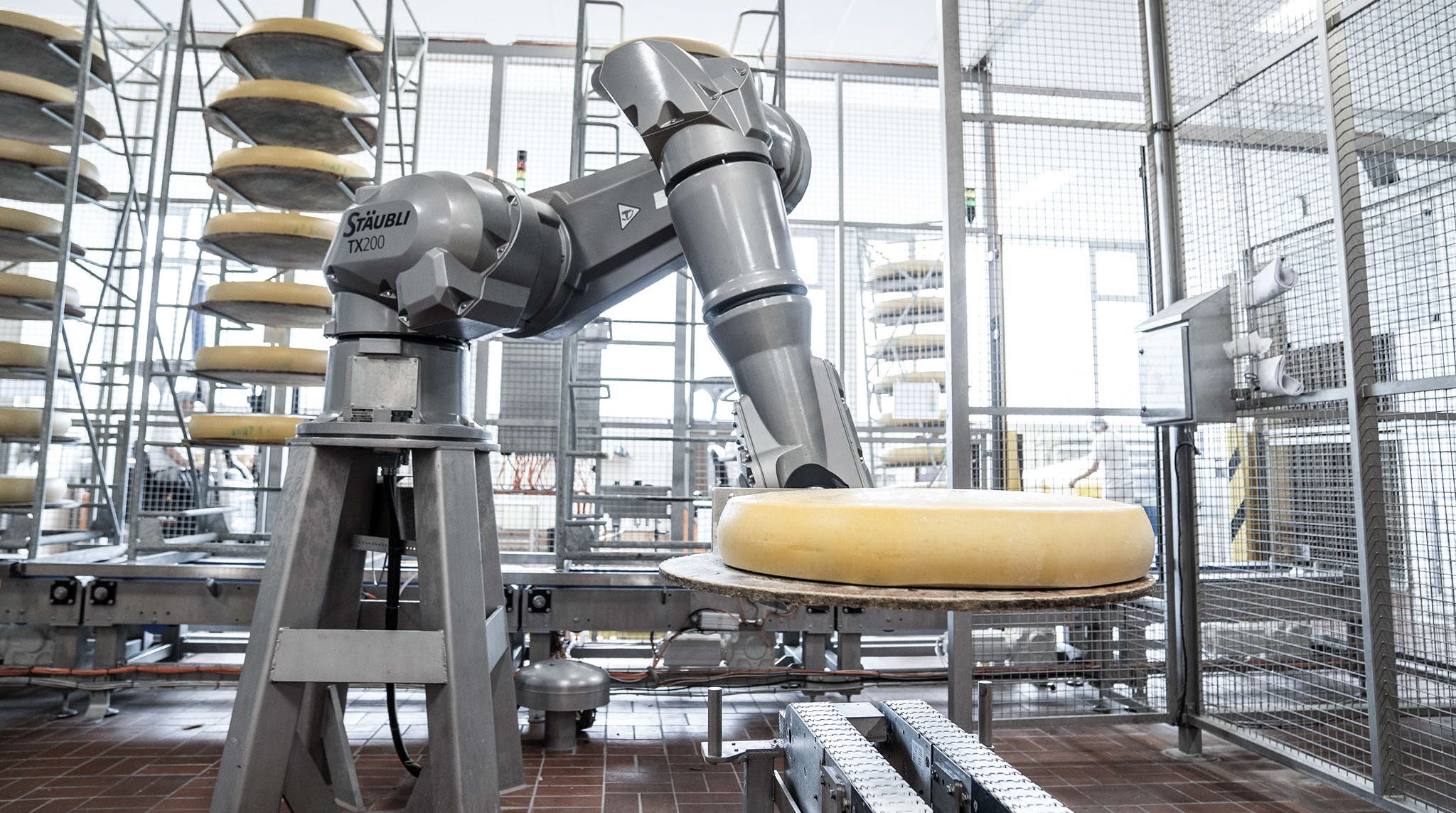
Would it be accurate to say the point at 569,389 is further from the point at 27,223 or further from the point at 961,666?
the point at 27,223

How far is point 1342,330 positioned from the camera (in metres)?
2.59

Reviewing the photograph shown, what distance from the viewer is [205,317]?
568 centimetres

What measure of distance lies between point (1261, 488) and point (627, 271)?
2785 mm

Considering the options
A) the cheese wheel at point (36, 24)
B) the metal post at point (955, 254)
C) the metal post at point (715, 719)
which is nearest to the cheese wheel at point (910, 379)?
the metal post at point (955, 254)

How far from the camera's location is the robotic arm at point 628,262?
1139 mm

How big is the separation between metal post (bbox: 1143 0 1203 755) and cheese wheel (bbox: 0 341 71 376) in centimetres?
484

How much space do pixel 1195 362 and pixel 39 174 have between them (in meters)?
5.02

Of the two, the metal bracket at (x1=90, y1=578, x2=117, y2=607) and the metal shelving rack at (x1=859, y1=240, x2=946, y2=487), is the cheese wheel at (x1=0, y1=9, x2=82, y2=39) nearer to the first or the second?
the metal bracket at (x1=90, y1=578, x2=117, y2=607)

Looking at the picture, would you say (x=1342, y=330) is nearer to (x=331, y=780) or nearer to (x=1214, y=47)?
(x=1214, y=47)

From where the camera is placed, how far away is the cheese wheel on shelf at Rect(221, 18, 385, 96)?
3.22 metres

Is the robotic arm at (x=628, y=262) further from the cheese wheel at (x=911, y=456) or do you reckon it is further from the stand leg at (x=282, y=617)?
the cheese wheel at (x=911, y=456)

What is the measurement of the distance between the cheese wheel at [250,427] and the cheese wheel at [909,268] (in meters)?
4.77

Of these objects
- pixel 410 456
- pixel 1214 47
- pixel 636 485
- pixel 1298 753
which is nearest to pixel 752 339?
pixel 410 456

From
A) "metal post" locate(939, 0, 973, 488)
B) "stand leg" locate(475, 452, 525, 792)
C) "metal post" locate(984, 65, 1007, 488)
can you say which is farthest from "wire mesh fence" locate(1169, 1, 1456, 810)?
"stand leg" locate(475, 452, 525, 792)
